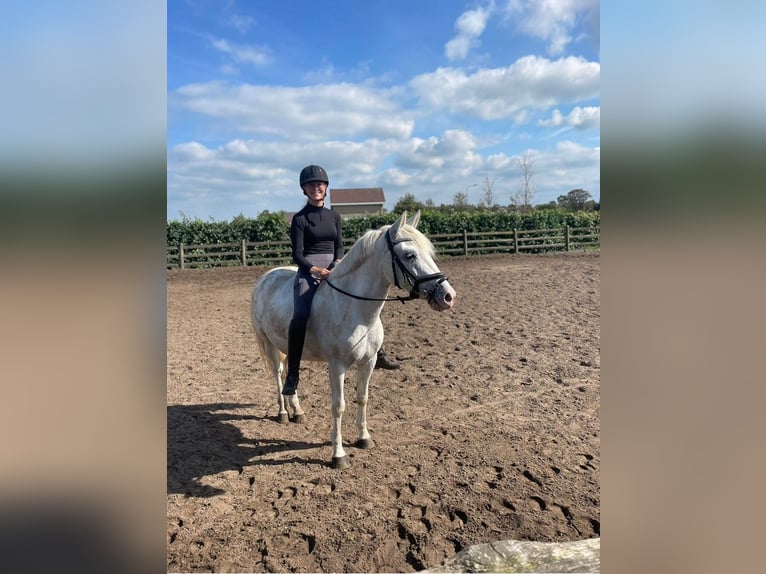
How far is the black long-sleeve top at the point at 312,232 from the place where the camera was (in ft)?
12.2

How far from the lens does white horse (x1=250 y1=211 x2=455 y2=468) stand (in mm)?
3154

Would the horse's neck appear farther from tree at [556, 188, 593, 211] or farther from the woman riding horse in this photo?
tree at [556, 188, 593, 211]

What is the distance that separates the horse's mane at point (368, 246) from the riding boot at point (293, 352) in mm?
604

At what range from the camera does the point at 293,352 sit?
3.76m

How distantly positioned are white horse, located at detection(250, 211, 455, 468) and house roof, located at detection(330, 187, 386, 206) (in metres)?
34.7

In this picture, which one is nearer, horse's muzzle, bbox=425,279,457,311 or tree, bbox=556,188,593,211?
horse's muzzle, bbox=425,279,457,311

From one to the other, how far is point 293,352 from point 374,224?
19.0 m

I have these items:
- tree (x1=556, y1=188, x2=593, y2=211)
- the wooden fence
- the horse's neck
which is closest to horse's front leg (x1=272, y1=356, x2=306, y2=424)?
the horse's neck

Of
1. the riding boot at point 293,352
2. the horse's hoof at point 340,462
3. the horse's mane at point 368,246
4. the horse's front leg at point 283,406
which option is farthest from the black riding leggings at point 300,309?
the horse's front leg at point 283,406

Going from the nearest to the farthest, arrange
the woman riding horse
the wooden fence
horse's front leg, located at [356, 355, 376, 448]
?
the woman riding horse < horse's front leg, located at [356, 355, 376, 448] < the wooden fence
